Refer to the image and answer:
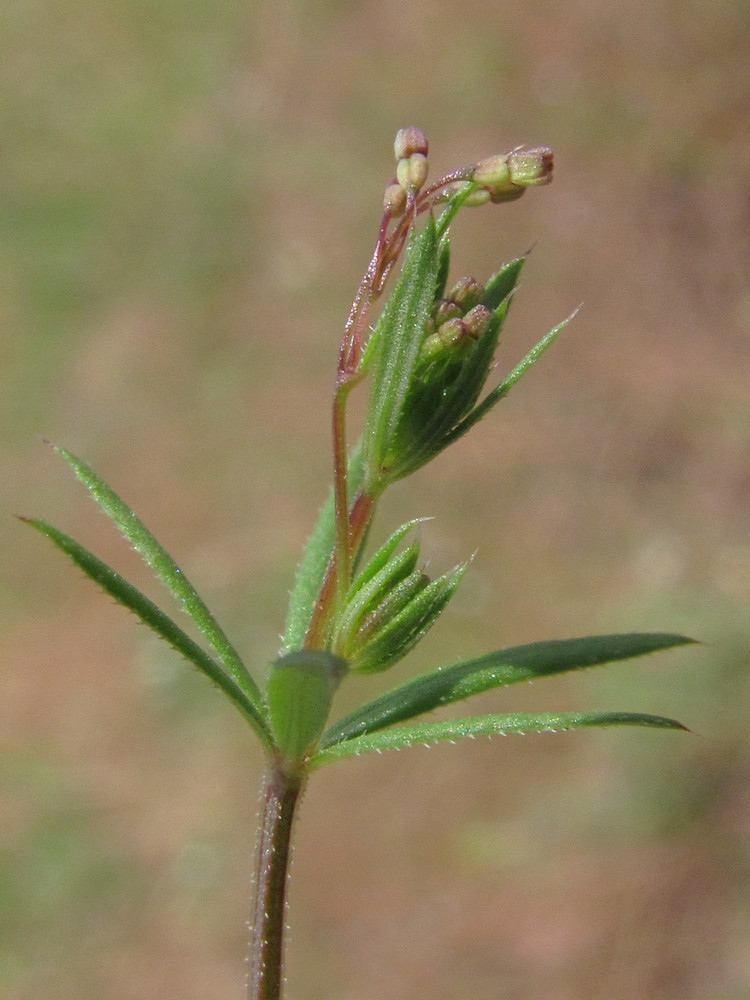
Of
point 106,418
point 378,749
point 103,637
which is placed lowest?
point 378,749

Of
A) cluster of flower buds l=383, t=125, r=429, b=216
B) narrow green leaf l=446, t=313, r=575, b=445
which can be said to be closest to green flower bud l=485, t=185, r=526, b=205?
cluster of flower buds l=383, t=125, r=429, b=216

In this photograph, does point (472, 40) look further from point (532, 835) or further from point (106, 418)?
point (532, 835)

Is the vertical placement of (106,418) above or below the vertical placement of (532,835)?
above

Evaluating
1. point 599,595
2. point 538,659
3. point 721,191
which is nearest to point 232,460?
point 599,595

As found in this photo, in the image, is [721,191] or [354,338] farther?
[721,191]

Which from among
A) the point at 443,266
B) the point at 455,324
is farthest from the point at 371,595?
the point at 443,266

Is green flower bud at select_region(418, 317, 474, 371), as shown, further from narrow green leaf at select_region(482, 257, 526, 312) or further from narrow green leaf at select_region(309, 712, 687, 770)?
narrow green leaf at select_region(309, 712, 687, 770)

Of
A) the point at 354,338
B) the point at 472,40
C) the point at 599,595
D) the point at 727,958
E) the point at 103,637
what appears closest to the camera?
the point at 354,338

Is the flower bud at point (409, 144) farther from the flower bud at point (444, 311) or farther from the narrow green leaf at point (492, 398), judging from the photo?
the narrow green leaf at point (492, 398)
